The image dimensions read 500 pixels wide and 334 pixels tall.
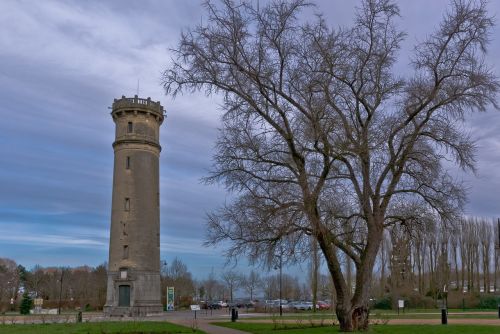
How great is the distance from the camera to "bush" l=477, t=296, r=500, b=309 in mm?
54681

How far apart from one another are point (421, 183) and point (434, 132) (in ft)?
7.25

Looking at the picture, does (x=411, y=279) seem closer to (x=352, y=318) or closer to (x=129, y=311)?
(x=129, y=311)

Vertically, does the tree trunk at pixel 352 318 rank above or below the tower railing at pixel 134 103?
below

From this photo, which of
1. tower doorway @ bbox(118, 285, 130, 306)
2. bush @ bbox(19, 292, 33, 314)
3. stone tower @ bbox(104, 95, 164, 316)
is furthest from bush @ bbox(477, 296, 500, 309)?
bush @ bbox(19, 292, 33, 314)

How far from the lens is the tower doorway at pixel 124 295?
49.0 meters

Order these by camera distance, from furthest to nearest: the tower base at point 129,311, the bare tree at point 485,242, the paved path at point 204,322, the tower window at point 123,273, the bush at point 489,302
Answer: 1. the bare tree at point 485,242
2. the bush at point 489,302
3. the tower window at point 123,273
4. the tower base at point 129,311
5. the paved path at point 204,322

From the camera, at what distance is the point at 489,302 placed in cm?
5531

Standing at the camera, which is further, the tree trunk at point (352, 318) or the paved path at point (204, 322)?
the paved path at point (204, 322)

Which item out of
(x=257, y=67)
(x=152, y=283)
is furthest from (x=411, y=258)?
(x=257, y=67)

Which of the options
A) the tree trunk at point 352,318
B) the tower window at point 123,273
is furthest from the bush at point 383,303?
the tree trunk at point 352,318

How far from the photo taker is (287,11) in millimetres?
21047

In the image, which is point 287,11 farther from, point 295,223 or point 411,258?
point 411,258

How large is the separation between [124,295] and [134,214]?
7249 millimetres

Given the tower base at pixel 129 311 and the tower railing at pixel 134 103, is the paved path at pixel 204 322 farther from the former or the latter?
the tower railing at pixel 134 103
